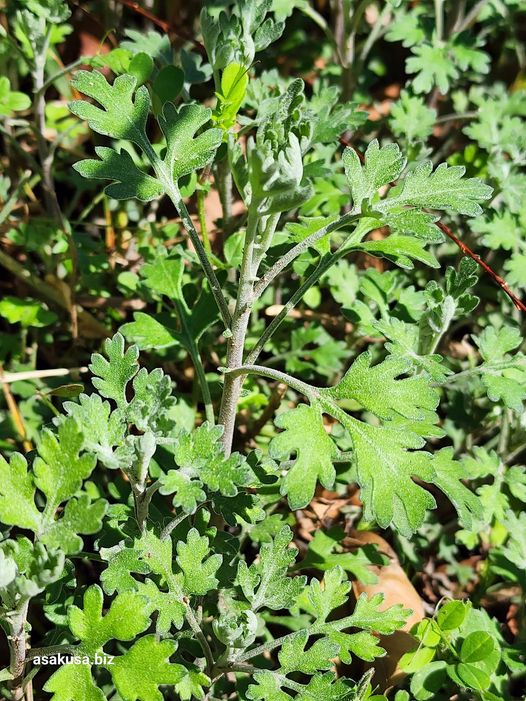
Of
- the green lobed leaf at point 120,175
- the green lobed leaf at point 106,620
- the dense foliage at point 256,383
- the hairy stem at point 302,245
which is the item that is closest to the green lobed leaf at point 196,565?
the dense foliage at point 256,383

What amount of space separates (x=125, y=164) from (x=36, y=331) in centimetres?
121

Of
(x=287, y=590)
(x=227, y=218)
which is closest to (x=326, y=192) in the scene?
(x=227, y=218)

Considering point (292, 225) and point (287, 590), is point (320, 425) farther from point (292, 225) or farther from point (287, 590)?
point (292, 225)

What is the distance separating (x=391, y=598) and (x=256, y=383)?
2.86 ft

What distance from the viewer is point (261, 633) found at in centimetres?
217

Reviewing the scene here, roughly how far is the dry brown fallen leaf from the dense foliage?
1 centimetres

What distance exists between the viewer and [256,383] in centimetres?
272

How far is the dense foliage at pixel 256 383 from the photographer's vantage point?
165 centimetres

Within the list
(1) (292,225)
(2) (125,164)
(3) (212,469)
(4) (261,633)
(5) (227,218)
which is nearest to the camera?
(3) (212,469)

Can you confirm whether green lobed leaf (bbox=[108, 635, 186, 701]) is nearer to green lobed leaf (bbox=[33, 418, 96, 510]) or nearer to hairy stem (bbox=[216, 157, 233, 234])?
green lobed leaf (bbox=[33, 418, 96, 510])

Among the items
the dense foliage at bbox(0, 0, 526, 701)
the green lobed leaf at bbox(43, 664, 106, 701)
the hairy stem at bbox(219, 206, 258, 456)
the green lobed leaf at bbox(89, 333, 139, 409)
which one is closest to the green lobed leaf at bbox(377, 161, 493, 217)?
the dense foliage at bbox(0, 0, 526, 701)

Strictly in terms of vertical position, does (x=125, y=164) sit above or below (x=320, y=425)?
above

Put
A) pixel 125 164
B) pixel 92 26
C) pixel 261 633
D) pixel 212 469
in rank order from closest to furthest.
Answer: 1. pixel 212 469
2. pixel 125 164
3. pixel 261 633
4. pixel 92 26

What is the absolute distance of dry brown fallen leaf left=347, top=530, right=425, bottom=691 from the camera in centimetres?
225
